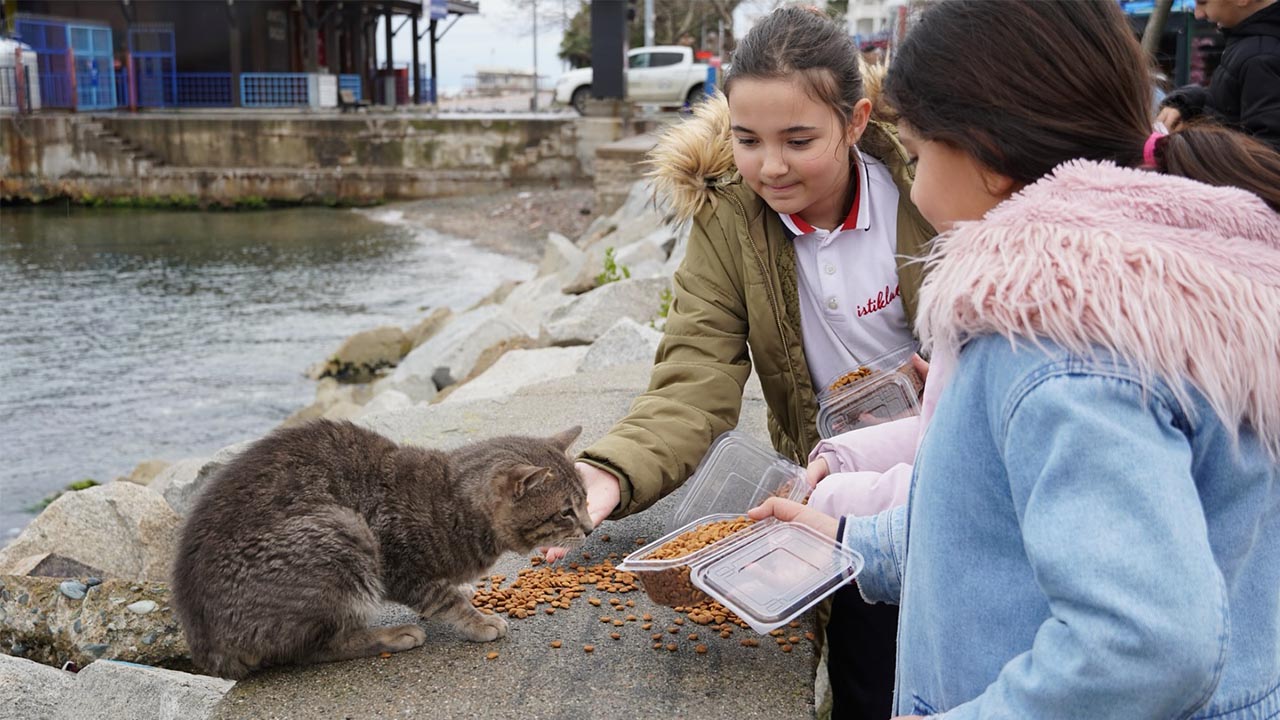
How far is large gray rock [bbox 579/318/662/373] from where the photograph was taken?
627 centimetres

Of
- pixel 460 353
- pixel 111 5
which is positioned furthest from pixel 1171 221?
pixel 111 5

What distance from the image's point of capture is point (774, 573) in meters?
2.38

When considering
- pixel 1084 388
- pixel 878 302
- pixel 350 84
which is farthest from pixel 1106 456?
pixel 350 84

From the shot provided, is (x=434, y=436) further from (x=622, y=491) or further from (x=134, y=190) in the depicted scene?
(x=134, y=190)

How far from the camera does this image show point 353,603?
2871mm

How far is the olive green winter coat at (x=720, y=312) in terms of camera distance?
2.99 m

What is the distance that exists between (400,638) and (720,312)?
1236 mm

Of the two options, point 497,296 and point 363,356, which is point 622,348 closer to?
point 363,356

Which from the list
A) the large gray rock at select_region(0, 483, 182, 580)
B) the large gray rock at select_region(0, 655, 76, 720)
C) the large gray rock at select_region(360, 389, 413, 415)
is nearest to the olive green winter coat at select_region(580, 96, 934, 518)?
the large gray rock at select_region(0, 655, 76, 720)

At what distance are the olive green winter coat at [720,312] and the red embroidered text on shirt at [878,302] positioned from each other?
59 mm

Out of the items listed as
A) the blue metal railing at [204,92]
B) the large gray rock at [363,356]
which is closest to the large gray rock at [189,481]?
the large gray rock at [363,356]

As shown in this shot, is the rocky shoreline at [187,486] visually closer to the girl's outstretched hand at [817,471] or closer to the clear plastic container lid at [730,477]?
the clear plastic container lid at [730,477]

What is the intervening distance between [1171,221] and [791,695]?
1.76m

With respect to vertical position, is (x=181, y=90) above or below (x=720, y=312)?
above
